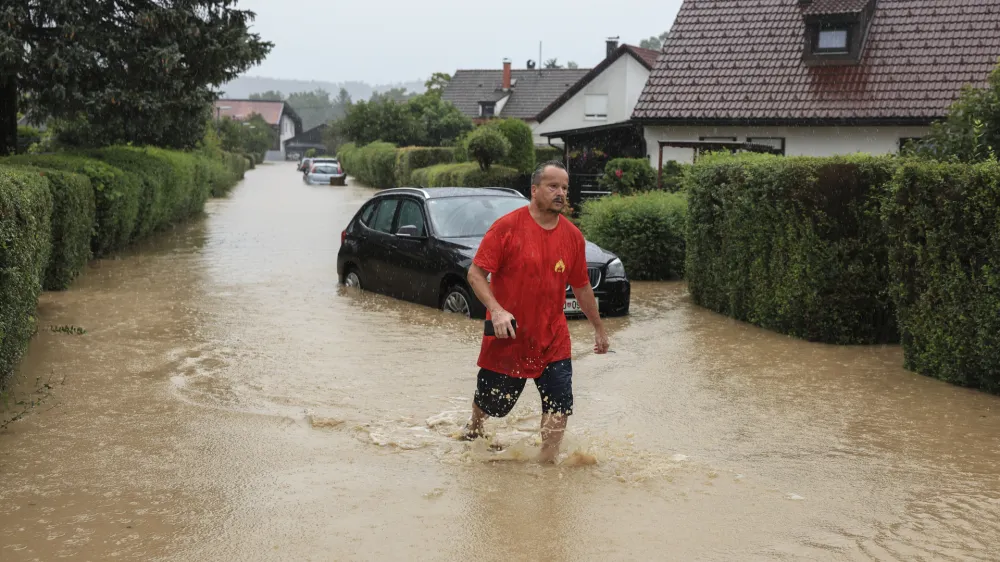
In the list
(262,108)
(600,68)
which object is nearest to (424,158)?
(600,68)

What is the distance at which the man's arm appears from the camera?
6.09 m

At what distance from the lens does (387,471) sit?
6660mm

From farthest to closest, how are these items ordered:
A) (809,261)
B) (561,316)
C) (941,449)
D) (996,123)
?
(996,123) < (809,261) < (941,449) < (561,316)

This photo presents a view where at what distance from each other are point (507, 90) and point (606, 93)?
26.8m

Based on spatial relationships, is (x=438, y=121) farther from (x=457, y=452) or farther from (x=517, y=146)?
(x=457, y=452)

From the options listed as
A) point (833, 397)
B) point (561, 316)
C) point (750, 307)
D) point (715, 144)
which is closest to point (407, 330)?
point (750, 307)

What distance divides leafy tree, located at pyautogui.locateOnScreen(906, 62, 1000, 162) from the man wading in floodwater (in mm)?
6699

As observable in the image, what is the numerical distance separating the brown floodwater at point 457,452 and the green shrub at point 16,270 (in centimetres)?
55

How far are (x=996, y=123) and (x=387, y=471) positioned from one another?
8.51 metres

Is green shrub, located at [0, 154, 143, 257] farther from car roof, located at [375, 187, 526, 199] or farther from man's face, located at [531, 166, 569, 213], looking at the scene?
man's face, located at [531, 166, 569, 213]

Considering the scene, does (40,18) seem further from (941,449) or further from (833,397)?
(941,449)

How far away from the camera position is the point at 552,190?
626 cm

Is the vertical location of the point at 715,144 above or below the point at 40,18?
below

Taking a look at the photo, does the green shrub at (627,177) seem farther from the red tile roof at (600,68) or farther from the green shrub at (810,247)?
the red tile roof at (600,68)
